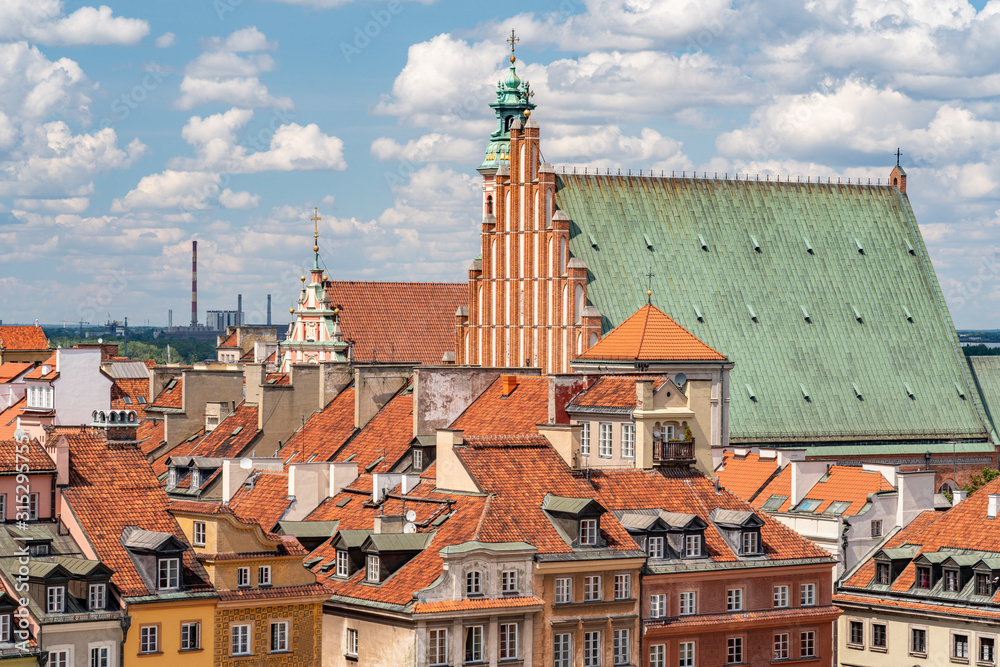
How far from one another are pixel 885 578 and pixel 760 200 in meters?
43.2

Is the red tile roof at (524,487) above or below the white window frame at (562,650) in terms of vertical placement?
above

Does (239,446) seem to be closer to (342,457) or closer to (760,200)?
(342,457)

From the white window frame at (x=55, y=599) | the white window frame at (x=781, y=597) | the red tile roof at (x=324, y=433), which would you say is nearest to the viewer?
the white window frame at (x=55, y=599)

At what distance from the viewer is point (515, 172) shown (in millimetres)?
103625

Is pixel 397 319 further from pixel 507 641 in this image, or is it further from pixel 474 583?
pixel 474 583

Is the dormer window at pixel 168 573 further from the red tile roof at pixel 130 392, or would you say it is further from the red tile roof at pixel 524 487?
the red tile roof at pixel 130 392

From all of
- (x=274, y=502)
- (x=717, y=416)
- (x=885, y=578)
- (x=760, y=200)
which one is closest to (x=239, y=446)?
(x=274, y=502)

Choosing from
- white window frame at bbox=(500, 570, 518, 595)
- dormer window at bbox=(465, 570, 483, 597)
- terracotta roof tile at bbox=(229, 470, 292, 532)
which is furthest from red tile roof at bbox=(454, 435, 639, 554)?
terracotta roof tile at bbox=(229, 470, 292, 532)

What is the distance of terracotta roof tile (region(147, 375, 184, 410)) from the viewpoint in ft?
331

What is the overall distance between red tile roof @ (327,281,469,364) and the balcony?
5502 centimetres

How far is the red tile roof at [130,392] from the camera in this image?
108 meters

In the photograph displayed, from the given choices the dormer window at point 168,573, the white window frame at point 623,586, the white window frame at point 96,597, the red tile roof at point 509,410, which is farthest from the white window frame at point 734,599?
the white window frame at point 96,597

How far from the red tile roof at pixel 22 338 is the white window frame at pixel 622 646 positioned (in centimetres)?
12926

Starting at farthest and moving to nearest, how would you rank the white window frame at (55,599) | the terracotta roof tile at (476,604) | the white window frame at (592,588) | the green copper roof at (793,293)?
the green copper roof at (793,293), the white window frame at (592,588), the terracotta roof tile at (476,604), the white window frame at (55,599)
